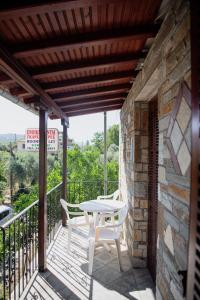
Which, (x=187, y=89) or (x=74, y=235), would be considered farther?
(x=74, y=235)

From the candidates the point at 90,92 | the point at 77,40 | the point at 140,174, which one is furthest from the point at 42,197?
the point at 77,40

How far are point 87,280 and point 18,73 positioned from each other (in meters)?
2.61

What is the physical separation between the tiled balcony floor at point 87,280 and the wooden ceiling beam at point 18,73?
228cm

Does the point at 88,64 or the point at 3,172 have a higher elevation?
the point at 88,64

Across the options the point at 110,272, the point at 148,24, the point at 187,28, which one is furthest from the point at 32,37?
the point at 110,272

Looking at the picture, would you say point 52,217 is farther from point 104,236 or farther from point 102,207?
point 104,236

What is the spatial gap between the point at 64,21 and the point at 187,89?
3.33 feet

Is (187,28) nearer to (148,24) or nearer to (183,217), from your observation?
(148,24)

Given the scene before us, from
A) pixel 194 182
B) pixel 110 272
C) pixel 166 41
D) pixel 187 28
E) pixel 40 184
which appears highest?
pixel 166 41

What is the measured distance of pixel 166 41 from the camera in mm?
1766

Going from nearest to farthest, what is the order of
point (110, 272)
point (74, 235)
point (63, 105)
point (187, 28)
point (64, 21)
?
1. point (187, 28)
2. point (64, 21)
3. point (110, 272)
4. point (63, 105)
5. point (74, 235)

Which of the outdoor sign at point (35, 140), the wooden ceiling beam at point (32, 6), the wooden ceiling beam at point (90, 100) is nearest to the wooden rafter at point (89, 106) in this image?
the wooden ceiling beam at point (90, 100)

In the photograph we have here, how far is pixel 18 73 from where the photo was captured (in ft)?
7.18

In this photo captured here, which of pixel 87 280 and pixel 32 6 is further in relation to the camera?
pixel 87 280
